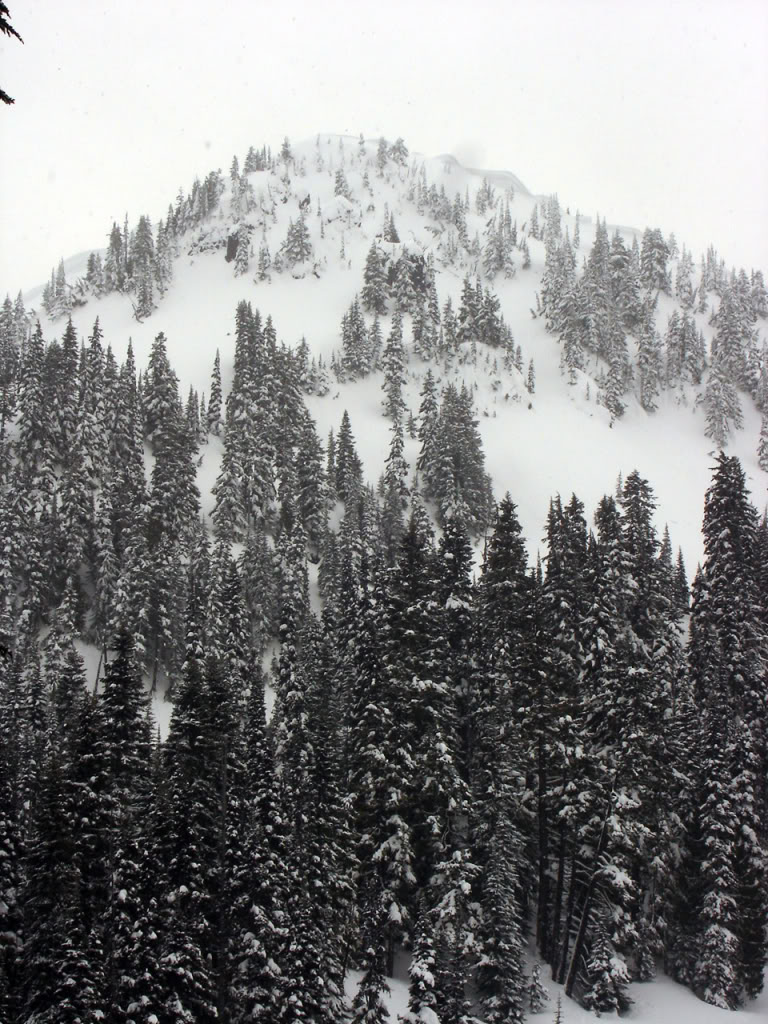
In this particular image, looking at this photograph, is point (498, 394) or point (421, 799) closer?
point (421, 799)

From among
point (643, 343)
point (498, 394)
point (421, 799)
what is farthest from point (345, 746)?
point (643, 343)

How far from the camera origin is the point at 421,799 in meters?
33.0

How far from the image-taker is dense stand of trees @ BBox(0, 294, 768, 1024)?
23844 mm

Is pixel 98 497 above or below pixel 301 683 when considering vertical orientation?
above

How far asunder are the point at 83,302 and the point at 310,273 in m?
49.5

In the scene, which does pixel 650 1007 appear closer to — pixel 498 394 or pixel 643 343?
pixel 498 394

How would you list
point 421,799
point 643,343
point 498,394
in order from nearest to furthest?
point 421,799 < point 498,394 < point 643,343

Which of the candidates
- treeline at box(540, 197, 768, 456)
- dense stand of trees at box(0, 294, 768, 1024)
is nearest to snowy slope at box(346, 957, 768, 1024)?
dense stand of trees at box(0, 294, 768, 1024)

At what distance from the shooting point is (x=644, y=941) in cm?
3519

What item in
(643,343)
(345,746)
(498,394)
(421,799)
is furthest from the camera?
(643,343)

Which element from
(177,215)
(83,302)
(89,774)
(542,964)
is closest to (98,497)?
(89,774)

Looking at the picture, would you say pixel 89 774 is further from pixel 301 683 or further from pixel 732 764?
pixel 732 764

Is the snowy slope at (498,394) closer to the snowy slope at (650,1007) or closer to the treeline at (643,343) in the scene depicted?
the treeline at (643,343)

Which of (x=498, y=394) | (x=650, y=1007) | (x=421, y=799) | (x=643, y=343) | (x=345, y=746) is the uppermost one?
(x=643, y=343)
